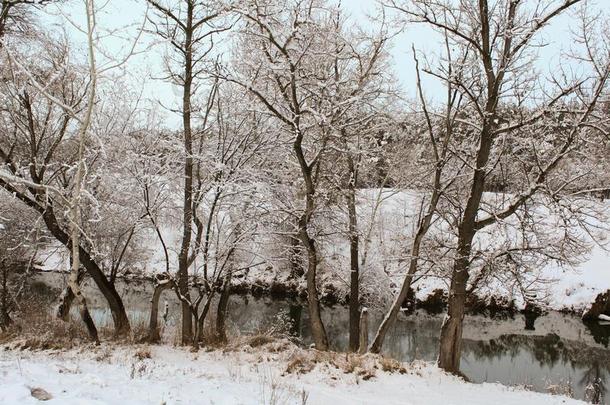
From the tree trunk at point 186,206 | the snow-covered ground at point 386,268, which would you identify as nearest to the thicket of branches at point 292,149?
the tree trunk at point 186,206

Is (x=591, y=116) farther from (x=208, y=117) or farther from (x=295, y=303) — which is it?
(x=295, y=303)

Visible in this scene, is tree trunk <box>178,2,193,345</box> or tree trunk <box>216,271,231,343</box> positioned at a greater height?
tree trunk <box>178,2,193,345</box>

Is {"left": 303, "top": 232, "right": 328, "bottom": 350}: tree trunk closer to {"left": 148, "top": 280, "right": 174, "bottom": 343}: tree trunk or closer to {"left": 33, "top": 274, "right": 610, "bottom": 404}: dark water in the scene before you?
{"left": 33, "top": 274, "right": 610, "bottom": 404}: dark water

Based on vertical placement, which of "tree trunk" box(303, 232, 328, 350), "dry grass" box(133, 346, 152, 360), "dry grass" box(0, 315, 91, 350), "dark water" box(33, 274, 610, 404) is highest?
"tree trunk" box(303, 232, 328, 350)

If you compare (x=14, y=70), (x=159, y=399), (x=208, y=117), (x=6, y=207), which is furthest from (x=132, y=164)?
(x=159, y=399)

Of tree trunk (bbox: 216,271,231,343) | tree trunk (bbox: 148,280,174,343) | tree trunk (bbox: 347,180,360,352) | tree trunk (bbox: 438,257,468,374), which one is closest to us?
tree trunk (bbox: 438,257,468,374)

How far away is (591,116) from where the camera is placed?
978 centimetres

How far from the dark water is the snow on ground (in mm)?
3550

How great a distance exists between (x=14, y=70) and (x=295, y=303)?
16.3 meters

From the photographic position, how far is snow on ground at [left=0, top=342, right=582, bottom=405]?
15.5ft

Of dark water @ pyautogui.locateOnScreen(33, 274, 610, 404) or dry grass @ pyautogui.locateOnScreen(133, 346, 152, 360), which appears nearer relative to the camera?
dry grass @ pyautogui.locateOnScreen(133, 346, 152, 360)

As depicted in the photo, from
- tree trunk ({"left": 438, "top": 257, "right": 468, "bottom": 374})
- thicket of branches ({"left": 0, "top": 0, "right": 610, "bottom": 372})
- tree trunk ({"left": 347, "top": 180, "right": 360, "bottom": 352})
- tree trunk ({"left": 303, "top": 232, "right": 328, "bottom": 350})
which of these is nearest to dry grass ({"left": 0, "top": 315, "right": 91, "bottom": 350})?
thicket of branches ({"left": 0, "top": 0, "right": 610, "bottom": 372})

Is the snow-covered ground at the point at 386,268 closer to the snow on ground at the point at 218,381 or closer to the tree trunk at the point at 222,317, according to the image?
the tree trunk at the point at 222,317

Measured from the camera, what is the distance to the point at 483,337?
2014 centimetres
